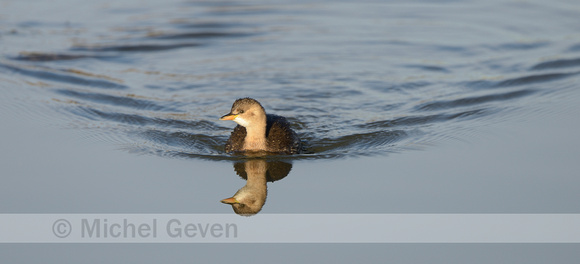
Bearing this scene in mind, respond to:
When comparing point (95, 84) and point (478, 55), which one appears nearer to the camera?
point (95, 84)

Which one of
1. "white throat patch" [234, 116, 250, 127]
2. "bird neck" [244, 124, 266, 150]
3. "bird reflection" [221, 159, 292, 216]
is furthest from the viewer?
"bird neck" [244, 124, 266, 150]

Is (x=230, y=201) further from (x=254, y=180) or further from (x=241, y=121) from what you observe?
(x=241, y=121)

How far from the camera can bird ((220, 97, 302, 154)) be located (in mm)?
10172

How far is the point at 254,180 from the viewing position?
9633mm

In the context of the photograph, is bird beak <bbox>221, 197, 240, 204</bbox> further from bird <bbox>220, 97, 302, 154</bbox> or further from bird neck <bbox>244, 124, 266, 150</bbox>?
bird neck <bbox>244, 124, 266, 150</bbox>

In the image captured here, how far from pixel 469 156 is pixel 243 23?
8.89 meters

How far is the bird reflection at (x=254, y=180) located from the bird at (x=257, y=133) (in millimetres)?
243

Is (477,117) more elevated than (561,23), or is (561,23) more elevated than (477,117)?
→ (561,23)

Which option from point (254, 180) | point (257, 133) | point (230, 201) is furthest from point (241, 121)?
point (230, 201)

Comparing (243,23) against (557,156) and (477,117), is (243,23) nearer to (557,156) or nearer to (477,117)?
(477,117)

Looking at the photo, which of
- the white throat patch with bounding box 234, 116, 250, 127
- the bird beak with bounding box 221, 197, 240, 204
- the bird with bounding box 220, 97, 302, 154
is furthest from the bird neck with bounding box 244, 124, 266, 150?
the bird beak with bounding box 221, 197, 240, 204

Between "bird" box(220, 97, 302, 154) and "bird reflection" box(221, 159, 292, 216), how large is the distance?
0.80 ft

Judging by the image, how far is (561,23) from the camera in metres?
16.8

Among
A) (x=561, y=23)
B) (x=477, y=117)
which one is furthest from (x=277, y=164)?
(x=561, y=23)
